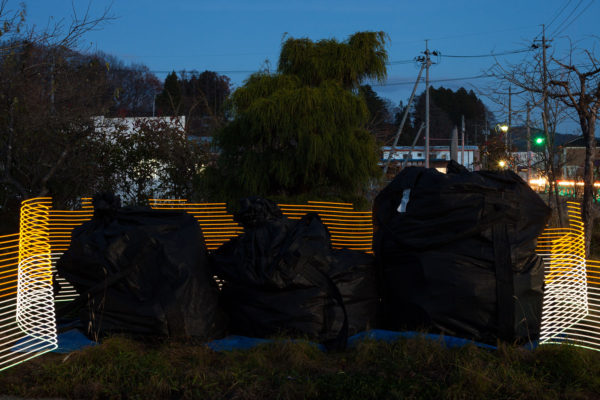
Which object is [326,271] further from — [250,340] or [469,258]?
[469,258]

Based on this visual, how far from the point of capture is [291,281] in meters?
4.16

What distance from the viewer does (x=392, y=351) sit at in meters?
3.74

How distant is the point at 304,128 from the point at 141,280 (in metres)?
4.89

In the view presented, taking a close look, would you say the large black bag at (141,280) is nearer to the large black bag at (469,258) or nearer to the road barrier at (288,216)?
the road barrier at (288,216)

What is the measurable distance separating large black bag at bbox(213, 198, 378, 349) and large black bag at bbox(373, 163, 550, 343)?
329mm

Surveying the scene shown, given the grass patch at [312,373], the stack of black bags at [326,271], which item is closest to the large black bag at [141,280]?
the stack of black bags at [326,271]

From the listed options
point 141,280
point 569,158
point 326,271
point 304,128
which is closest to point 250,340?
point 326,271

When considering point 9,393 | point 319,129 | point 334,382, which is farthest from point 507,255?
point 319,129

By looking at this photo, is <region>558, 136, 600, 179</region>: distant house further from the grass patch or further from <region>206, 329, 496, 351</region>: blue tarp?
the grass patch

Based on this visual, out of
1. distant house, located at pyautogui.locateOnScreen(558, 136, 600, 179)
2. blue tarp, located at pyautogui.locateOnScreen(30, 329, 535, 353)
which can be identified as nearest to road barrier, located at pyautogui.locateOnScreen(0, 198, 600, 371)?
blue tarp, located at pyautogui.locateOnScreen(30, 329, 535, 353)

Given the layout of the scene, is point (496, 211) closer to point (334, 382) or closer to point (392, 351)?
point (392, 351)

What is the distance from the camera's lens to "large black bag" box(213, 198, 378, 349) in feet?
13.7

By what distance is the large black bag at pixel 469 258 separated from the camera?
400 centimetres

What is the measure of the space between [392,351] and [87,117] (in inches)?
303
